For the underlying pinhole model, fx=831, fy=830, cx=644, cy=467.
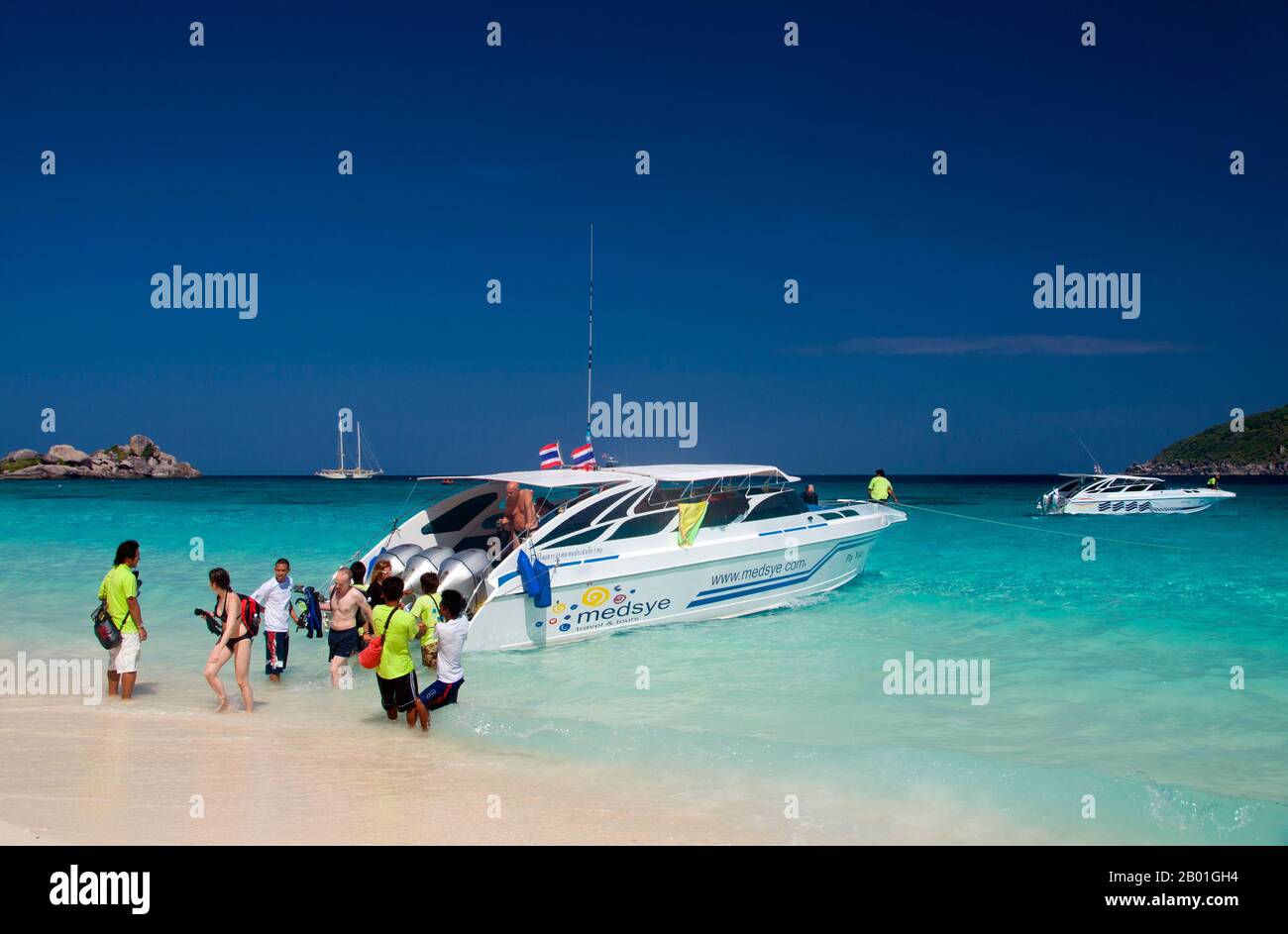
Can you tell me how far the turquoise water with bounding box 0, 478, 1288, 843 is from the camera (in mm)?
6043

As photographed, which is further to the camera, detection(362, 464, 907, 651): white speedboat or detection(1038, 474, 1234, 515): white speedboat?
detection(1038, 474, 1234, 515): white speedboat

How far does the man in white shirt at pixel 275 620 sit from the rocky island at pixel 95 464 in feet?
406

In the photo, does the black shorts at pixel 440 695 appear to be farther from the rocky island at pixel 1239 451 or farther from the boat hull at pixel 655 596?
the rocky island at pixel 1239 451

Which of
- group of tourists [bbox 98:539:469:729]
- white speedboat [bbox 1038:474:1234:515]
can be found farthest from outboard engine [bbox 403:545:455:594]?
white speedboat [bbox 1038:474:1234:515]

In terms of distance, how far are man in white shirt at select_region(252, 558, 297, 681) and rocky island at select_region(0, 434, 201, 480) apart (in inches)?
4873

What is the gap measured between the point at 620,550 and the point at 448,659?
12.4 ft

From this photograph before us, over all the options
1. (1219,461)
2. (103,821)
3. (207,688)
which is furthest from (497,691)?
(1219,461)

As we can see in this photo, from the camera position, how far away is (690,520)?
456 inches

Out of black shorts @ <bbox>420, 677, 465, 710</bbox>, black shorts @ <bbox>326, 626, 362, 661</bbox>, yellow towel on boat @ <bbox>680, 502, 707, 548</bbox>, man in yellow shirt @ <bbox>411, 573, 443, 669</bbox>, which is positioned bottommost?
black shorts @ <bbox>420, 677, 465, 710</bbox>

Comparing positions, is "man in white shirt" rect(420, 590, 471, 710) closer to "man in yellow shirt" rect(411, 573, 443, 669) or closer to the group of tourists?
the group of tourists

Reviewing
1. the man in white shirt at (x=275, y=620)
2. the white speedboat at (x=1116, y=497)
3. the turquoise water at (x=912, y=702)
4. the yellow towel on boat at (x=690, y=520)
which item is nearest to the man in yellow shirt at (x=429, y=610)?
the turquoise water at (x=912, y=702)

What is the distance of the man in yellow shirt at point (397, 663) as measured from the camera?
23.9 ft

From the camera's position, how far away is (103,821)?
509 cm
